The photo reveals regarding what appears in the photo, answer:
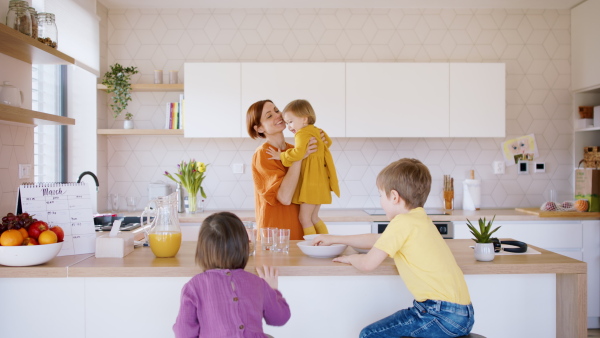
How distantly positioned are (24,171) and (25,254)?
42.3 inches

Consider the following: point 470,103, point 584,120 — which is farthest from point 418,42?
point 584,120

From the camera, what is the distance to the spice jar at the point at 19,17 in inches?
92.0

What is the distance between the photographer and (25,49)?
7.96ft

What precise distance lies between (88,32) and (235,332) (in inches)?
129

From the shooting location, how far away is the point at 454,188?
4.30 metres

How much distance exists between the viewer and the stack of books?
4051mm

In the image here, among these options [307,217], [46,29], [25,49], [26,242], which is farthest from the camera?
[307,217]

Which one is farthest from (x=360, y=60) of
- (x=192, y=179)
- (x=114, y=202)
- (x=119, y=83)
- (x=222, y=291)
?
(x=222, y=291)

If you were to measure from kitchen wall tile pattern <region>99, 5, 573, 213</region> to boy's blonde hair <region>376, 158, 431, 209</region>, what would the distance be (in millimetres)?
2482

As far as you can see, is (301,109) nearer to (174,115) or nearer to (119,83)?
(174,115)

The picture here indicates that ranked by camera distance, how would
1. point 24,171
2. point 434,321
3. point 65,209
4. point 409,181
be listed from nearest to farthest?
point 434,321, point 409,181, point 65,209, point 24,171

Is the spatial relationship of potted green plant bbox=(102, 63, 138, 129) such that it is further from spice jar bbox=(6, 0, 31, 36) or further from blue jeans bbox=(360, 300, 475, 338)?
blue jeans bbox=(360, 300, 475, 338)

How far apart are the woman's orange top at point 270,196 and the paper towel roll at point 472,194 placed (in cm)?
201

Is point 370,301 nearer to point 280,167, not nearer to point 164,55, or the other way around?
point 280,167
